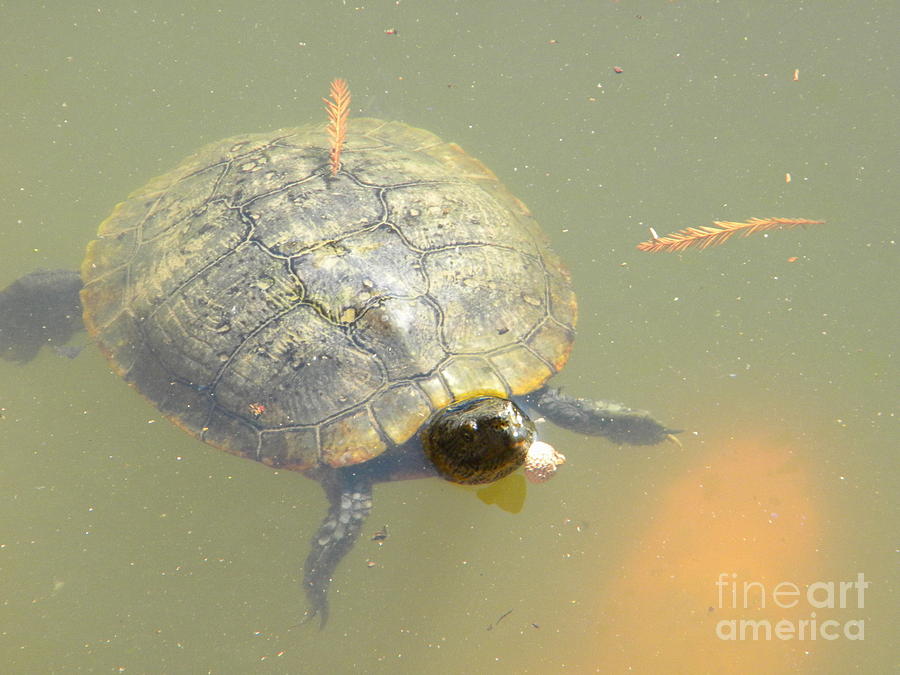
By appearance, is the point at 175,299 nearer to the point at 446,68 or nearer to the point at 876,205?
the point at 446,68

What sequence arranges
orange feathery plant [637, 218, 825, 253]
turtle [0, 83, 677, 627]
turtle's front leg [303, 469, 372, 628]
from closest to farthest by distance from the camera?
turtle [0, 83, 677, 627] → turtle's front leg [303, 469, 372, 628] → orange feathery plant [637, 218, 825, 253]

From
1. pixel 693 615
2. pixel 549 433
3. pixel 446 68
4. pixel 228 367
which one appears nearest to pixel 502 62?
pixel 446 68

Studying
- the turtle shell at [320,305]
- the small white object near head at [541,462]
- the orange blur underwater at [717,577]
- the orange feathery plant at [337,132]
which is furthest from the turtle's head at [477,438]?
the orange feathery plant at [337,132]

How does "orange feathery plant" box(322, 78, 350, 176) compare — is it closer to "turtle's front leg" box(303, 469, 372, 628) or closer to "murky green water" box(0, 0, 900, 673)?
"murky green water" box(0, 0, 900, 673)

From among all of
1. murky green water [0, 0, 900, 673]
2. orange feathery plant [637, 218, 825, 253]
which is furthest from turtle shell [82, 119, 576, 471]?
orange feathery plant [637, 218, 825, 253]

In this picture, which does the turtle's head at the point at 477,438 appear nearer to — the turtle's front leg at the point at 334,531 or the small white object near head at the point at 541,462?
the small white object near head at the point at 541,462

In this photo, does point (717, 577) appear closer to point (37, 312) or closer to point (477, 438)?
point (477, 438)
